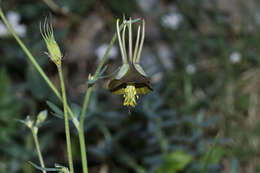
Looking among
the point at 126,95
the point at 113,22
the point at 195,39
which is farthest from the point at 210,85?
the point at 126,95

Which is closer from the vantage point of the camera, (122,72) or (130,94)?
(122,72)

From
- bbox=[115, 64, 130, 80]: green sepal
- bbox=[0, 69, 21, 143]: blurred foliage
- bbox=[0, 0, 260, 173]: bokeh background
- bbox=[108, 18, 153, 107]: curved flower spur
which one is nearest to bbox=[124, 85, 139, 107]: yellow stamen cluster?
bbox=[108, 18, 153, 107]: curved flower spur

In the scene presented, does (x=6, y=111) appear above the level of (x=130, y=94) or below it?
above

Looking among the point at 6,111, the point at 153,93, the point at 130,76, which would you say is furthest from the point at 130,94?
the point at 6,111

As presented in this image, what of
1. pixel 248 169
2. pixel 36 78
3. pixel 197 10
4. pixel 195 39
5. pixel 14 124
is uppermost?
pixel 197 10

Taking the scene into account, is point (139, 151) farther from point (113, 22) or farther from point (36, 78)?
point (113, 22)

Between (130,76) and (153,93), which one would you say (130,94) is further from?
(153,93)

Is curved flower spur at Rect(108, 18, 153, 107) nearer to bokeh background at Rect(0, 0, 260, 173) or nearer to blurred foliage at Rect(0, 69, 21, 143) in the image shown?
bokeh background at Rect(0, 0, 260, 173)

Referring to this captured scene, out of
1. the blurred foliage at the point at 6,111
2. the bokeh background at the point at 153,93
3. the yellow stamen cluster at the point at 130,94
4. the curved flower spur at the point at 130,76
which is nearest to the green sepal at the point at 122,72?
the curved flower spur at the point at 130,76
